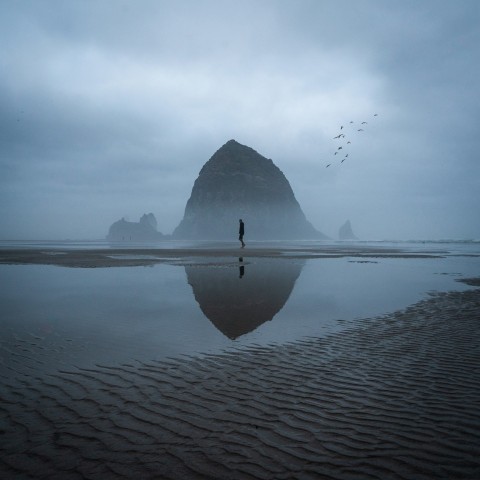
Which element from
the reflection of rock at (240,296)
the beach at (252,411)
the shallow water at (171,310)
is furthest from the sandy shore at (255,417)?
the reflection of rock at (240,296)

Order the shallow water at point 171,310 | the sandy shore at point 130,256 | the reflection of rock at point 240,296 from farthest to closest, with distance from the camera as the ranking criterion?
the sandy shore at point 130,256 < the reflection of rock at point 240,296 < the shallow water at point 171,310

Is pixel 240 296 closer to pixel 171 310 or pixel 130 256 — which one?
pixel 171 310

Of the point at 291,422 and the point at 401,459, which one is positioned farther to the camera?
the point at 291,422

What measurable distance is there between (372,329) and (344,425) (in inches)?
204

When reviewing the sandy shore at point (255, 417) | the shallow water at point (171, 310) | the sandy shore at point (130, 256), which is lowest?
the sandy shore at point (255, 417)

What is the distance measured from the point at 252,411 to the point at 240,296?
8.54m

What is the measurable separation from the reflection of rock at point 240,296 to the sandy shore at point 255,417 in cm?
226

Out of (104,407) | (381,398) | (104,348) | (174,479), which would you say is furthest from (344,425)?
(104,348)

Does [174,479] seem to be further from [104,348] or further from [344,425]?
[104,348]

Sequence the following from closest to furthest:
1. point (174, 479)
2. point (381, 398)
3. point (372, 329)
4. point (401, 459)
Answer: point (174, 479), point (401, 459), point (381, 398), point (372, 329)

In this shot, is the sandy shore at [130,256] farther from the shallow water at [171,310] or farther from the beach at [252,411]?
the beach at [252,411]

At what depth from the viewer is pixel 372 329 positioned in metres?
9.22

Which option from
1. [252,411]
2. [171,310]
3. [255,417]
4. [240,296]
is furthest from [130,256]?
[255,417]

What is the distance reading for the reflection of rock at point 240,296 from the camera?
9.77 m
